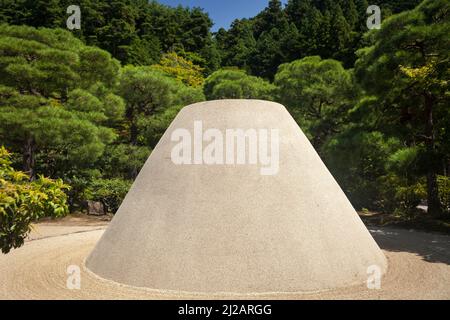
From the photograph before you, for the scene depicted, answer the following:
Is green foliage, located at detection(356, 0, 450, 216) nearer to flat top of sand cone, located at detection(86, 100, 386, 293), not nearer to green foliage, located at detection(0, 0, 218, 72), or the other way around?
flat top of sand cone, located at detection(86, 100, 386, 293)

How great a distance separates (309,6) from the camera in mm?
65000

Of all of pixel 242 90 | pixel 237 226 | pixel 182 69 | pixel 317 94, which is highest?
pixel 182 69

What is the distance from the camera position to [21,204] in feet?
17.6

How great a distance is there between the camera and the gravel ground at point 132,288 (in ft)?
21.8

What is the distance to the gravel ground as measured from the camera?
6.63m

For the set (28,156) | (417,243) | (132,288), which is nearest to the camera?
(132,288)

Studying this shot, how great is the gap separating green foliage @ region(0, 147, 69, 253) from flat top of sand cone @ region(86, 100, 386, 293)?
7.15 feet

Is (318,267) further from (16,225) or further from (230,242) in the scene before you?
(16,225)

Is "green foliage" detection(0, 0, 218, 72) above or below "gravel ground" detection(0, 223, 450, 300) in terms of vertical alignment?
above

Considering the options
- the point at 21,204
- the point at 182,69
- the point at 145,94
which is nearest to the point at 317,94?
the point at 145,94

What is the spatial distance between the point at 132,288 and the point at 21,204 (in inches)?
105

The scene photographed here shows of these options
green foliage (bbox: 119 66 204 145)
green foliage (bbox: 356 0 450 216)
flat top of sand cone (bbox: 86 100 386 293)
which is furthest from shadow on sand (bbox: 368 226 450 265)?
green foliage (bbox: 119 66 204 145)

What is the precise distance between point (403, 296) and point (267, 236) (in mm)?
2674

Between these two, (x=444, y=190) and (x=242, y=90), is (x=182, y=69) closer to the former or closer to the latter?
(x=242, y=90)
